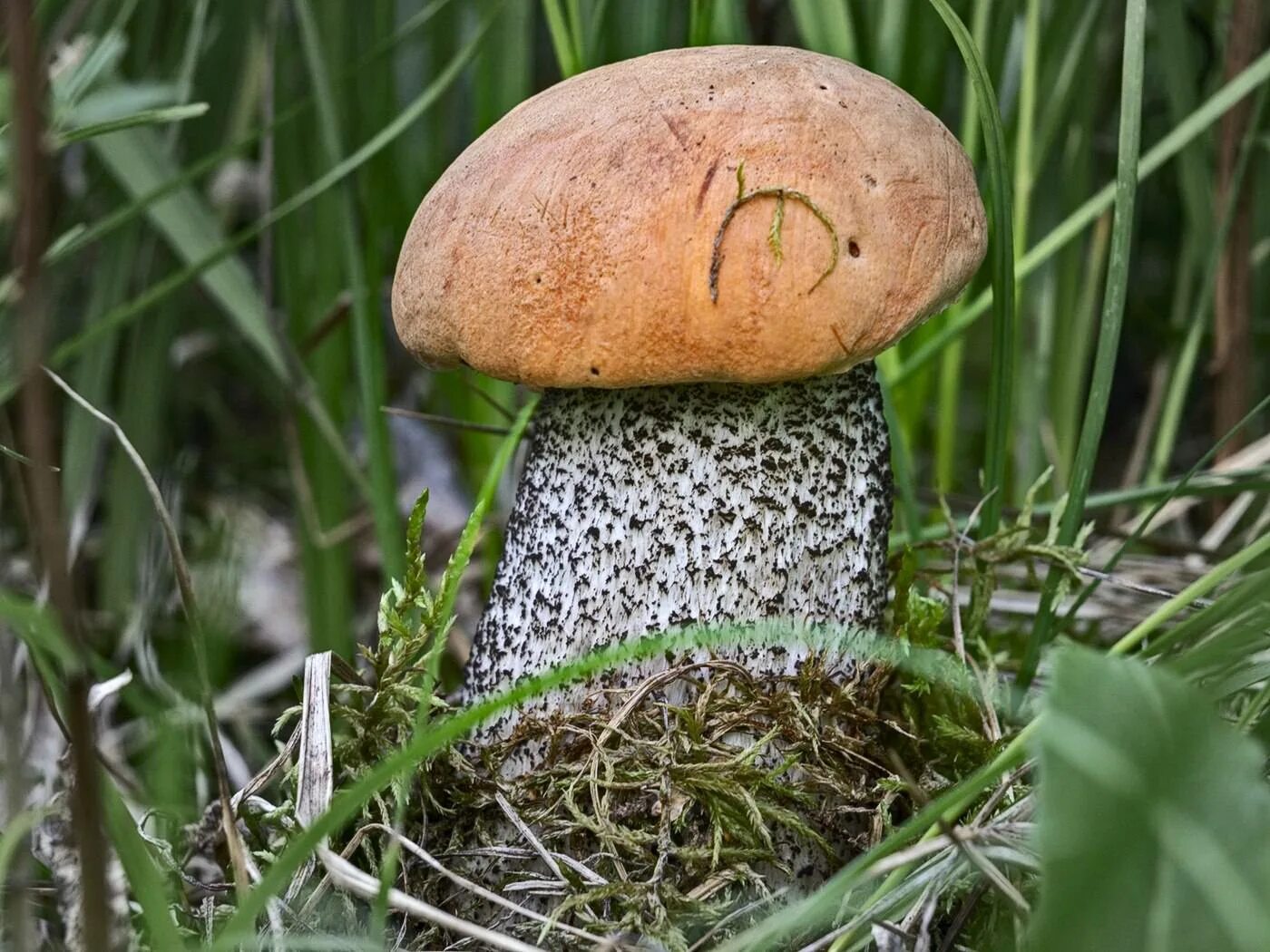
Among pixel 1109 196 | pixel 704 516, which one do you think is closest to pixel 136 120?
pixel 704 516

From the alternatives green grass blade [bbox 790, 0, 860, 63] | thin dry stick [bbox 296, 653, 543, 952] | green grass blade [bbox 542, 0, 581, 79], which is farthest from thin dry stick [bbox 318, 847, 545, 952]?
green grass blade [bbox 790, 0, 860, 63]

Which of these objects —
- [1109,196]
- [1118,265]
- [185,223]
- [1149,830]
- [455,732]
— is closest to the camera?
[1149,830]

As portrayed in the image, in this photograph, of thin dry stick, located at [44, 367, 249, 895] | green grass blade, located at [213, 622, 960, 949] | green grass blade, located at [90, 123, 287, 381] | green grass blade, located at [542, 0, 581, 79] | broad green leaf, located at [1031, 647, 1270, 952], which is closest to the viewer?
broad green leaf, located at [1031, 647, 1270, 952]

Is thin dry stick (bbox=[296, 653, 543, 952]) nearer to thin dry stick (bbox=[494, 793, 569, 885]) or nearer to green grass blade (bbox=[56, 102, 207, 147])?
thin dry stick (bbox=[494, 793, 569, 885])

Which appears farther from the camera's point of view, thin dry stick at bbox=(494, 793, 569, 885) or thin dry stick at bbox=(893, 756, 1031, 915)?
thin dry stick at bbox=(494, 793, 569, 885)

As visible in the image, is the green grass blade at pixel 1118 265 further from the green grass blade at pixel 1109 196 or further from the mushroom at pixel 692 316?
the green grass blade at pixel 1109 196

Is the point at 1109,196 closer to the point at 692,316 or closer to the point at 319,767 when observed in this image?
the point at 692,316

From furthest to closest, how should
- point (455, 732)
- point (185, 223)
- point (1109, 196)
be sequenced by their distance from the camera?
1. point (185, 223)
2. point (1109, 196)
3. point (455, 732)
